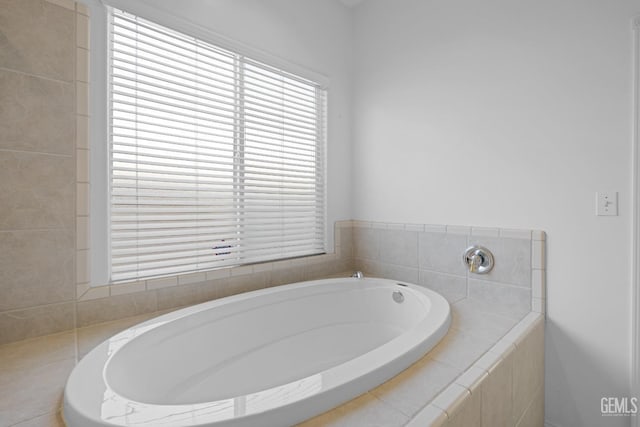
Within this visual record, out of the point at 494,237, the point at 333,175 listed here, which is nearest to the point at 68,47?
the point at 333,175

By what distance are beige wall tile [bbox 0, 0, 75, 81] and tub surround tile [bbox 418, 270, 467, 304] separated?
219 centimetres

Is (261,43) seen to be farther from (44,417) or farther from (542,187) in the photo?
(44,417)

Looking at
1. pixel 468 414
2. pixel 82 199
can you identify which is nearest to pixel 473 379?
pixel 468 414

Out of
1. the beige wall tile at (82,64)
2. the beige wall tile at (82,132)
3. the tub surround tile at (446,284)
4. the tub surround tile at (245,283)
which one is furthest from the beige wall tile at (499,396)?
the beige wall tile at (82,64)

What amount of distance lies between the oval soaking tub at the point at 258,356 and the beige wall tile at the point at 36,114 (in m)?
0.84

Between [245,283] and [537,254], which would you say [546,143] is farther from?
[245,283]

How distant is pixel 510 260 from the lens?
67.6 inches

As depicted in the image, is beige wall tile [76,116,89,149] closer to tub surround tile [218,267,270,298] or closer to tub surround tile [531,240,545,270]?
tub surround tile [218,267,270,298]

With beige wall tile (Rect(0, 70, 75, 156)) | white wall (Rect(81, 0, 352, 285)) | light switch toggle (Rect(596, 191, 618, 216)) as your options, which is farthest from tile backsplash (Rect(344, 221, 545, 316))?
beige wall tile (Rect(0, 70, 75, 156))

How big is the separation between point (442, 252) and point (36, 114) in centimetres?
218

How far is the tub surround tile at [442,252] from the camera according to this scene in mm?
1916

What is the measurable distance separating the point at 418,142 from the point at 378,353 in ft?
4.99

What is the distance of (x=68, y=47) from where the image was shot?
131cm

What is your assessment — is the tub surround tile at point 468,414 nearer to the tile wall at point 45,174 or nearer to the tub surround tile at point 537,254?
the tub surround tile at point 537,254
